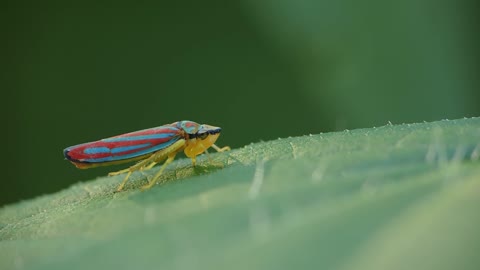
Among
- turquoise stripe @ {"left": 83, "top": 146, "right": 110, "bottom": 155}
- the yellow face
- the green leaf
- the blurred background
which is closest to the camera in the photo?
the green leaf

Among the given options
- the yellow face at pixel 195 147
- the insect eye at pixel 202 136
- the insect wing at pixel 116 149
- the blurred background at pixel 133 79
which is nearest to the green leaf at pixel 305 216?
the insect wing at pixel 116 149

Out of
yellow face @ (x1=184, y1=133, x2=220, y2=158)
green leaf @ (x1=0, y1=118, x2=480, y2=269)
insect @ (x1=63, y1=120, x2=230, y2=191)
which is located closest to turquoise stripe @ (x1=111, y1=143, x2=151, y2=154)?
insect @ (x1=63, y1=120, x2=230, y2=191)

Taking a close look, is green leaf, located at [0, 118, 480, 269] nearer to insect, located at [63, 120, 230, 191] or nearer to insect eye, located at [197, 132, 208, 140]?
insect, located at [63, 120, 230, 191]

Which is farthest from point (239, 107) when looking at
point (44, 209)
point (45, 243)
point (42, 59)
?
point (45, 243)

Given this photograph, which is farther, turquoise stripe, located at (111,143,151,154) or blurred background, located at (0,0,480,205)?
blurred background, located at (0,0,480,205)

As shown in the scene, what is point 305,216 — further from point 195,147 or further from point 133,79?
point 133,79

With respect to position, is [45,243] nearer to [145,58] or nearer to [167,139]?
[167,139]

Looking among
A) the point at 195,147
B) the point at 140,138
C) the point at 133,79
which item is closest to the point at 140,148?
the point at 140,138
